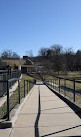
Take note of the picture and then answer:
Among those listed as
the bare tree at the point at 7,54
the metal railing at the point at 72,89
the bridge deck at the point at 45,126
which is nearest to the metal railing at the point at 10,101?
the bridge deck at the point at 45,126

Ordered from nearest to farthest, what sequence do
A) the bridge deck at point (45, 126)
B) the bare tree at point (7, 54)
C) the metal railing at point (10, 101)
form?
the bridge deck at point (45, 126)
the metal railing at point (10, 101)
the bare tree at point (7, 54)

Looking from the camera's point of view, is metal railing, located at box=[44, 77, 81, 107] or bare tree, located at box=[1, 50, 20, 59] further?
bare tree, located at box=[1, 50, 20, 59]

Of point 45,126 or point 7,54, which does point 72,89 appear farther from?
point 7,54

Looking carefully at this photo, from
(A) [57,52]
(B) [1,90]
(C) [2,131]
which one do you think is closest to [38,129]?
(C) [2,131]

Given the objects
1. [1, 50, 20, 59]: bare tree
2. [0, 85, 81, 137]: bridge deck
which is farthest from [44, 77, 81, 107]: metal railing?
[1, 50, 20, 59]: bare tree

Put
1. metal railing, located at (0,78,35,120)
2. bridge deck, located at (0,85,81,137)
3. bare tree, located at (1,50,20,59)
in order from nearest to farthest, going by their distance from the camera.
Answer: bridge deck, located at (0,85,81,137), metal railing, located at (0,78,35,120), bare tree, located at (1,50,20,59)

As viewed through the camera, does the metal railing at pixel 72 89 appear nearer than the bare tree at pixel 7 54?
Yes

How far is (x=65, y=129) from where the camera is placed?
4.51 m

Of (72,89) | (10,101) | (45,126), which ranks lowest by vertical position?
(10,101)

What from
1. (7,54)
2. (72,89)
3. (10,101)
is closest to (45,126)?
(10,101)

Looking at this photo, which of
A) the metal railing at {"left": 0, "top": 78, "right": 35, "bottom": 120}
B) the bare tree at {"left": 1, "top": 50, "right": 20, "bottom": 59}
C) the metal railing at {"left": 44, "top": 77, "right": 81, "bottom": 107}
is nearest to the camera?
the metal railing at {"left": 0, "top": 78, "right": 35, "bottom": 120}

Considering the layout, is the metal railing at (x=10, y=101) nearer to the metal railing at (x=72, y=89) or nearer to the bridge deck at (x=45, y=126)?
the bridge deck at (x=45, y=126)

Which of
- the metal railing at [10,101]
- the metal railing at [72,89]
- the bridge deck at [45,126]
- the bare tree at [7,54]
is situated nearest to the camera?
the bridge deck at [45,126]

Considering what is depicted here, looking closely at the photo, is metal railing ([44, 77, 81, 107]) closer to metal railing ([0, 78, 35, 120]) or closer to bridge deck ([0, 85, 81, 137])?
bridge deck ([0, 85, 81, 137])
